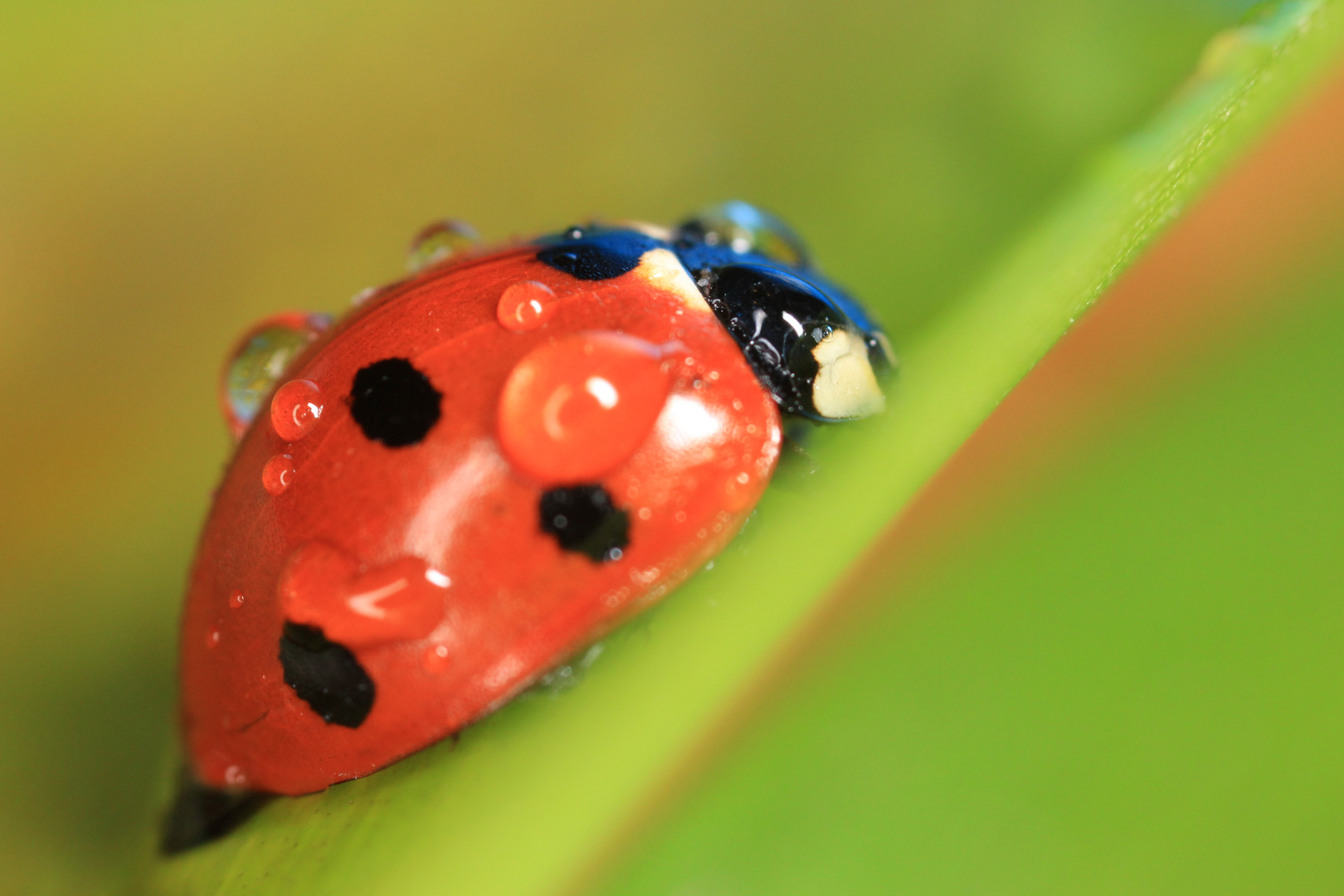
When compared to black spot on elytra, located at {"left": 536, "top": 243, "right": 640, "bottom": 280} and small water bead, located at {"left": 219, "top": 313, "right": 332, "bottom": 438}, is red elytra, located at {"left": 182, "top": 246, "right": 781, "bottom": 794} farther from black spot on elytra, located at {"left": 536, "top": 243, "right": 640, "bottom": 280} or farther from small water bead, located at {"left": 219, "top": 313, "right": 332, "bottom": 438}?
small water bead, located at {"left": 219, "top": 313, "right": 332, "bottom": 438}

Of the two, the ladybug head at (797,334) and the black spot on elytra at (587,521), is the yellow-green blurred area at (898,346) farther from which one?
the black spot on elytra at (587,521)

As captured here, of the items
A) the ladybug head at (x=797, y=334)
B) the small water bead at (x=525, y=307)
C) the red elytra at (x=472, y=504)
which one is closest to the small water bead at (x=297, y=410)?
the red elytra at (x=472, y=504)

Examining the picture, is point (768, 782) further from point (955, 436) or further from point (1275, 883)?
point (955, 436)

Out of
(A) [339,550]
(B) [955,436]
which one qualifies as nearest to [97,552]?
(A) [339,550]

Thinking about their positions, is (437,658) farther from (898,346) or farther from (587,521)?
(898,346)

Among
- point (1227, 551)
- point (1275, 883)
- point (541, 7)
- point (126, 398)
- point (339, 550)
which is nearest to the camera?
point (339, 550)

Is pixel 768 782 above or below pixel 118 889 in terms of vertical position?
above
